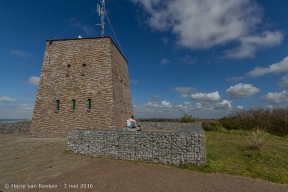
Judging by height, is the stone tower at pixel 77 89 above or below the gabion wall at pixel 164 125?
above

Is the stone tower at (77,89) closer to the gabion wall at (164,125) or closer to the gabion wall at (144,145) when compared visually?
the gabion wall at (144,145)

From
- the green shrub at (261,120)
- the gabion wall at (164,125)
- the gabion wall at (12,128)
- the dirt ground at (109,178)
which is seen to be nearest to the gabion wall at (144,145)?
the dirt ground at (109,178)

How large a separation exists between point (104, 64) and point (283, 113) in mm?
21407

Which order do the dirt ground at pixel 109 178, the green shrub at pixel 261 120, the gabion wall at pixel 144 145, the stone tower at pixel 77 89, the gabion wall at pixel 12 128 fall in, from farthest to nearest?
1. the green shrub at pixel 261 120
2. the gabion wall at pixel 12 128
3. the stone tower at pixel 77 89
4. the gabion wall at pixel 144 145
5. the dirt ground at pixel 109 178

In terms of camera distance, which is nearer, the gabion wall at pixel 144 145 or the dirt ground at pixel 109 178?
the dirt ground at pixel 109 178

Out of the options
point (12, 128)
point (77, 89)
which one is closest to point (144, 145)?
point (77, 89)

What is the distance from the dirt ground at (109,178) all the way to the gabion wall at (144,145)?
440mm

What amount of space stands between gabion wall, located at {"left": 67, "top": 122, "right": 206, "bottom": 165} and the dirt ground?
1.44 feet

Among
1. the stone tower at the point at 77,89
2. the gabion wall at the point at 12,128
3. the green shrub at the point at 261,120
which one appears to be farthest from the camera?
the green shrub at the point at 261,120

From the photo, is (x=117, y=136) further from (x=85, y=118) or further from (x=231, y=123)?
(x=231, y=123)

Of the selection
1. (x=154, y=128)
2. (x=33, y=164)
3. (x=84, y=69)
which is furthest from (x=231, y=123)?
(x=33, y=164)

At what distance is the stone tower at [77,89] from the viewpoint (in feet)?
43.1

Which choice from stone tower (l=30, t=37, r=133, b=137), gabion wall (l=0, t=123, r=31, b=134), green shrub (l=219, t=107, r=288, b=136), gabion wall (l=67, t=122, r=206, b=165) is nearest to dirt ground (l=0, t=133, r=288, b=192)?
gabion wall (l=67, t=122, r=206, b=165)

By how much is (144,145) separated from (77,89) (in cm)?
952
